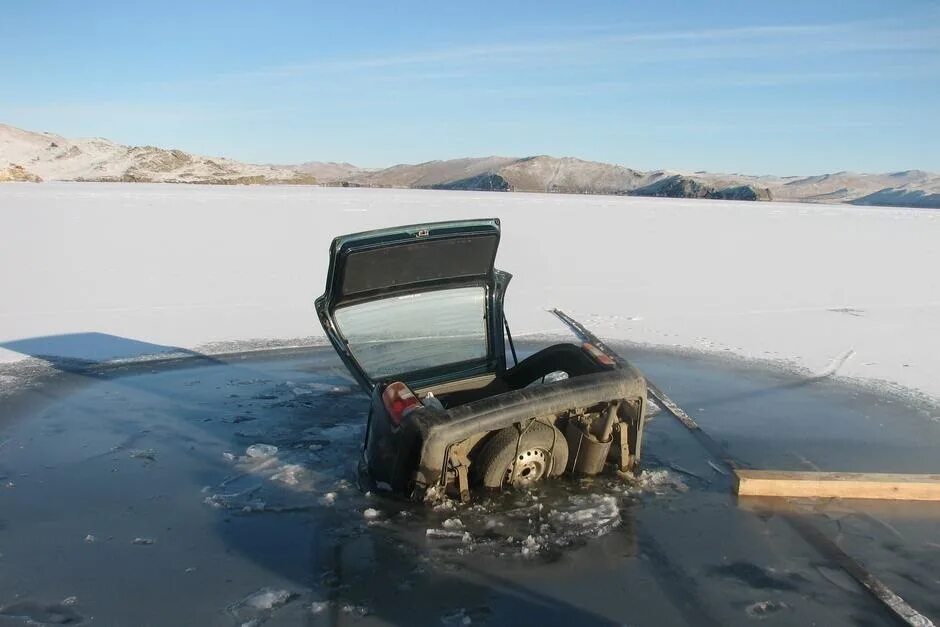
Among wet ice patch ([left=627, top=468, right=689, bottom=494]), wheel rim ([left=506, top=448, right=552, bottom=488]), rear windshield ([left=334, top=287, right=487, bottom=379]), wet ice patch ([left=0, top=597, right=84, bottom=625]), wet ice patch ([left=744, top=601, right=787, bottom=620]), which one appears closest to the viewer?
wet ice patch ([left=0, top=597, right=84, bottom=625])

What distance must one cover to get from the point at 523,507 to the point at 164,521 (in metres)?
2.06

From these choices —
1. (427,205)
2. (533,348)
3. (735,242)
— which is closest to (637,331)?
(533,348)

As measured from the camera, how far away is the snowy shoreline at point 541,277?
31.6 ft

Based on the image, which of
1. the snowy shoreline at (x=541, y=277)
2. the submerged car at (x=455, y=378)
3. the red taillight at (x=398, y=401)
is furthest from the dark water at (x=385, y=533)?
the snowy shoreline at (x=541, y=277)

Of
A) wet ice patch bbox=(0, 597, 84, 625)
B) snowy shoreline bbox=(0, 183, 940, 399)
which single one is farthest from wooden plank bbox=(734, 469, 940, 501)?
wet ice patch bbox=(0, 597, 84, 625)

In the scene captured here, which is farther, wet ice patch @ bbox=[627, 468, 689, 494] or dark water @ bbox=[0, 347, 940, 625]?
wet ice patch @ bbox=[627, 468, 689, 494]

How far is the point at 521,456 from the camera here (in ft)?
15.8

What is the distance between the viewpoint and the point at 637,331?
10.3 m

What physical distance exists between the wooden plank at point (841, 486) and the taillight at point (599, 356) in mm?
1073

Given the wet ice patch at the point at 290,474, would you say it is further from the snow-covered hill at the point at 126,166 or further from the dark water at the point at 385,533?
the snow-covered hill at the point at 126,166

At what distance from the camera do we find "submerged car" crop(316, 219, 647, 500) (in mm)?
4605

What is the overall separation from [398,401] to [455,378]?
1.20 metres

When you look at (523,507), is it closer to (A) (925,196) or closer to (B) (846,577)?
(B) (846,577)

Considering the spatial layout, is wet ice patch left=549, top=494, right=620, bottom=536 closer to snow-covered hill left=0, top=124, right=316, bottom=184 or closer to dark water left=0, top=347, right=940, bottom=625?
dark water left=0, top=347, right=940, bottom=625
